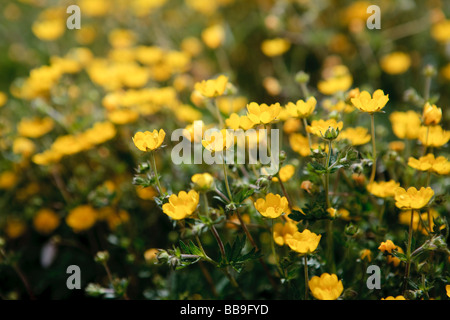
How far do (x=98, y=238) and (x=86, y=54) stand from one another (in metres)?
1.36

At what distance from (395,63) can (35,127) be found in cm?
223

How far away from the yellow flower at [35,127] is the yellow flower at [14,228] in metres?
0.47

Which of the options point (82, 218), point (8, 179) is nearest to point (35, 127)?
point (8, 179)

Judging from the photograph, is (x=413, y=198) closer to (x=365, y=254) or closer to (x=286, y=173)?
(x=365, y=254)

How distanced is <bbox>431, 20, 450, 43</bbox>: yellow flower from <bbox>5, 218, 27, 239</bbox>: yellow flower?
2751mm

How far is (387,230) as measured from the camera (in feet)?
4.72

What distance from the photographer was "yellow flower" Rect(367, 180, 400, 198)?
138 cm

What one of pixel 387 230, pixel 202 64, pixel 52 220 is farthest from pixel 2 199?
pixel 387 230

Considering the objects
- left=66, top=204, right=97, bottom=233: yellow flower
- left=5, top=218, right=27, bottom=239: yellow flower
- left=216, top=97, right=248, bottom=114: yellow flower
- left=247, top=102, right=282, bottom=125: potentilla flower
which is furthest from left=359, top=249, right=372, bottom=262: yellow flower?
left=5, top=218, right=27, bottom=239: yellow flower

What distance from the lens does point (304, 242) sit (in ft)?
3.87

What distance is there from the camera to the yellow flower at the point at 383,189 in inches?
54.2

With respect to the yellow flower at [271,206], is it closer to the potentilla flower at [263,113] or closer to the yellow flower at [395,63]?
the potentilla flower at [263,113]

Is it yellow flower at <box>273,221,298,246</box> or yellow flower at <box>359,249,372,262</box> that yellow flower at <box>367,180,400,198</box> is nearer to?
yellow flower at <box>359,249,372,262</box>
